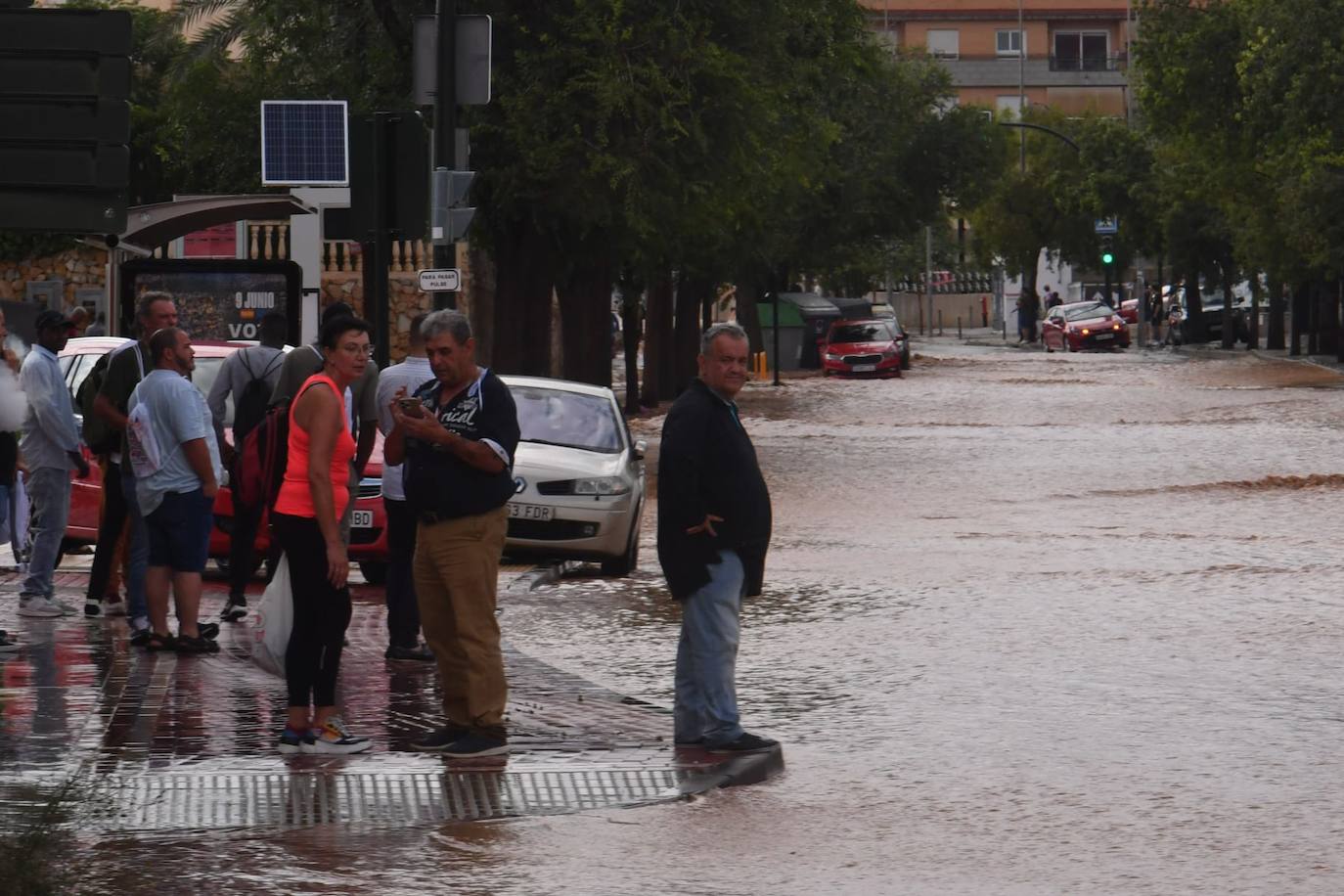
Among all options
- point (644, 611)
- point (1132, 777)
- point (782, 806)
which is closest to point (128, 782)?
point (782, 806)

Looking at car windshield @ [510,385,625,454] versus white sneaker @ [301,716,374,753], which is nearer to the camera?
white sneaker @ [301,716,374,753]

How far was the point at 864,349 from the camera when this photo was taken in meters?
58.4

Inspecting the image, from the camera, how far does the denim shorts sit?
11.7 metres

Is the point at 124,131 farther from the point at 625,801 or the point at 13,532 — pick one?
the point at 13,532

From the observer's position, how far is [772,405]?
44781mm

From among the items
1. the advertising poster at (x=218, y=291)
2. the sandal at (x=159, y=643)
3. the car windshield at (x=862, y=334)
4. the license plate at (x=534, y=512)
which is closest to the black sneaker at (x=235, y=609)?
the sandal at (x=159, y=643)

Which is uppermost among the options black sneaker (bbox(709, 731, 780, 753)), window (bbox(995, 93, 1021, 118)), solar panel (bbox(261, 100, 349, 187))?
window (bbox(995, 93, 1021, 118))

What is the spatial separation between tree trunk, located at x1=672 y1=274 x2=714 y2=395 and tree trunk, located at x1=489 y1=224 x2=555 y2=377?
758 inches

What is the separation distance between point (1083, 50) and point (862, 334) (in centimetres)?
6342

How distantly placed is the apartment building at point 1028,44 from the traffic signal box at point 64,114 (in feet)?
365

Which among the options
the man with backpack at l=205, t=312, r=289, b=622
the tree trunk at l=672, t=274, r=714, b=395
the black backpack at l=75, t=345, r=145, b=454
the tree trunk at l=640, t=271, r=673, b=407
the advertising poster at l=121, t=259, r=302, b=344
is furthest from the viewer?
the tree trunk at l=672, t=274, r=714, b=395

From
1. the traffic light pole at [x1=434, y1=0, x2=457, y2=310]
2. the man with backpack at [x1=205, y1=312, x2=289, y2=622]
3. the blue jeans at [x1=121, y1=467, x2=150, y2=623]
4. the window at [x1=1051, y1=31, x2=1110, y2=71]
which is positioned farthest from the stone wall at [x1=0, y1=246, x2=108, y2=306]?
the window at [x1=1051, y1=31, x2=1110, y2=71]

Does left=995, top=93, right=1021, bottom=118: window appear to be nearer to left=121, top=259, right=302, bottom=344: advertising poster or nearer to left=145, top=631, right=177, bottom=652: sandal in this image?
left=121, top=259, right=302, bottom=344: advertising poster

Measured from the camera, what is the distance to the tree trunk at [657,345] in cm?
4412
